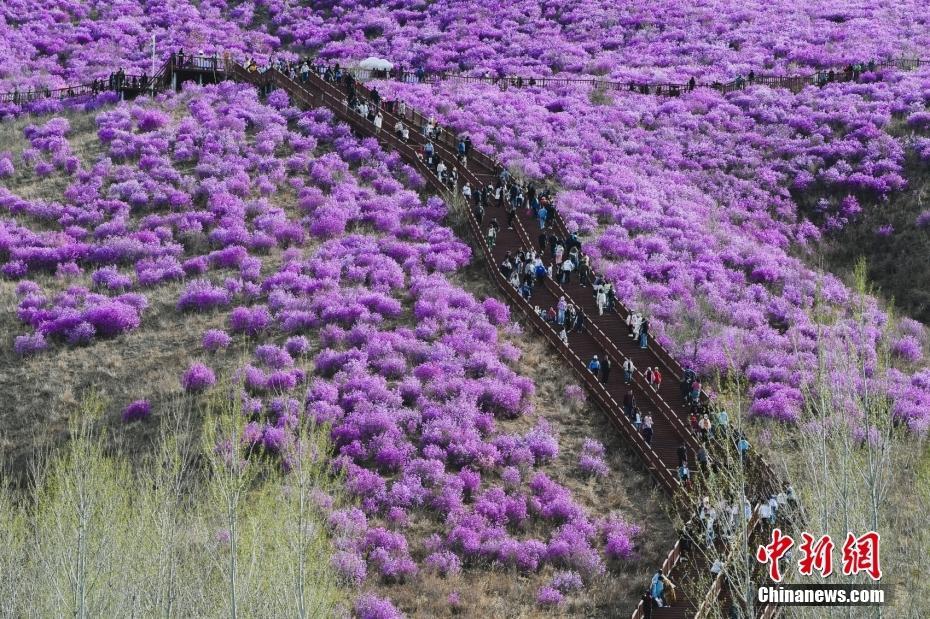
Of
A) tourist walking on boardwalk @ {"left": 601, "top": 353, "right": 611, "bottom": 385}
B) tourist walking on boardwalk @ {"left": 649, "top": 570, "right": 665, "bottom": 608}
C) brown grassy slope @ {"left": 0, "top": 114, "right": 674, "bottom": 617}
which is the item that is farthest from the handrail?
tourist walking on boardwalk @ {"left": 649, "top": 570, "right": 665, "bottom": 608}

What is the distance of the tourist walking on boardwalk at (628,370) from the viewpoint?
3553 centimetres

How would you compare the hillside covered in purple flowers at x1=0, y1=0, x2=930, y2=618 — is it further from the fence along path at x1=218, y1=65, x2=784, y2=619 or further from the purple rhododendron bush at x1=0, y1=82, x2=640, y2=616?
the fence along path at x1=218, y1=65, x2=784, y2=619

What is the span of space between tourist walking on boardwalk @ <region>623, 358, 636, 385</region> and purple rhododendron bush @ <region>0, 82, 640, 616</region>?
2881 mm

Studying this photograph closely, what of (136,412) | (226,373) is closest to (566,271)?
(226,373)

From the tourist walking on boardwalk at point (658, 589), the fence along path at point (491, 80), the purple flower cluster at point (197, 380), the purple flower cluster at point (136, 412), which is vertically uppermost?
the fence along path at point (491, 80)

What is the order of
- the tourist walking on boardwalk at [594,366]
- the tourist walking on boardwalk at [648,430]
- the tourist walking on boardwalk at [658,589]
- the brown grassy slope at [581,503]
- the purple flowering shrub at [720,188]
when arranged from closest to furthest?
the tourist walking on boardwalk at [658,589] → the brown grassy slope at [581,503] → the tourist walking on boardwalk at [648,430] → the tourist walking on boardwalk at [594,366] → the purple flowering shrub at [720,188]

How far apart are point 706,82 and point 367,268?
33572 mm

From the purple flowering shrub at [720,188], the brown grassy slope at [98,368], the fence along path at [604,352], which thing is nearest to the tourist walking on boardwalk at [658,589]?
the fence along path at [604,352]

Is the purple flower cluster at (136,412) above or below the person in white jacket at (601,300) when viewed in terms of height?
below

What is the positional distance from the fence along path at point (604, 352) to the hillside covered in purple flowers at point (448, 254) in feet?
2.74

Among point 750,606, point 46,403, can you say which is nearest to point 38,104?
point 46,403

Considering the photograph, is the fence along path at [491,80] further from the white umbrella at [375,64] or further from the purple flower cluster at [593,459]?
the purple flower cluster at [593,459]

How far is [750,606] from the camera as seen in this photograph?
67.0ft

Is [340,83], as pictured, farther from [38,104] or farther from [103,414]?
[103,414]
